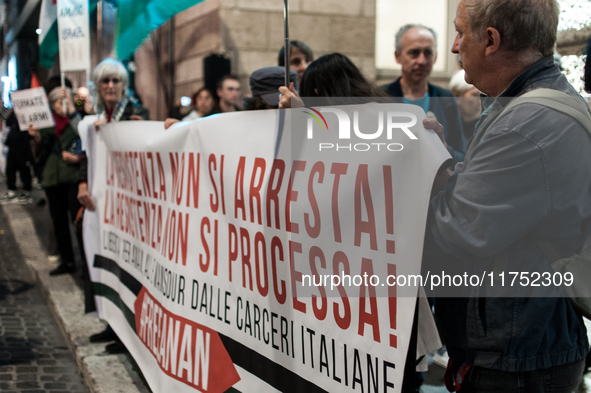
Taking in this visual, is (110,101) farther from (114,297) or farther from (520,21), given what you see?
(520,21)

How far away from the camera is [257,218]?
2.35 meters

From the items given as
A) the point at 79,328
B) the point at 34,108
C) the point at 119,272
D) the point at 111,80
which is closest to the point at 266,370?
the point at 119,272

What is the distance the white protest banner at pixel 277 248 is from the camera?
5.79ft

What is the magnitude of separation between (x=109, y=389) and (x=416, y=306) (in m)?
2.47

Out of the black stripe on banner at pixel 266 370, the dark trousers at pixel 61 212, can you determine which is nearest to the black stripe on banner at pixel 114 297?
the black stripe on banner at pixel 266 370

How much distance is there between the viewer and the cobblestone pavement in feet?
12.9

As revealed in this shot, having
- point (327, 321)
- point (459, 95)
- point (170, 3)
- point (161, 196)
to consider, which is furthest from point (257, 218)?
point (170, 3)

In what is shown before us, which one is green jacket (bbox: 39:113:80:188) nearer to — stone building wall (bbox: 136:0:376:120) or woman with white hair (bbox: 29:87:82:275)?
woman with white hair (bbox: 29:87:82:275)

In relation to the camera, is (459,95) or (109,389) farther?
(459,95)

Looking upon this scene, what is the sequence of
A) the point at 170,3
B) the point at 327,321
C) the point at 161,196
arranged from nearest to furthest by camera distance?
the point at 327,321
the point at 161,196
the point at 170,3

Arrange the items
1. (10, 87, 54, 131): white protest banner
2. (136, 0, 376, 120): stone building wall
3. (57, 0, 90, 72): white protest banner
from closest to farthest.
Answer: (57, 0, 90, 72): white protest banner, (10, 87, 54, 131): white protest banner, (136, 0, 376, 120): stone building wall

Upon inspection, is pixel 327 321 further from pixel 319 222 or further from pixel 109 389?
pixel 109 389

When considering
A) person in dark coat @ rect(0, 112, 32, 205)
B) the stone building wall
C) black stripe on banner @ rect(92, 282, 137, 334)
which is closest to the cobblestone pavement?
black stripe on banner @ rect(92, 282, 137, 334)

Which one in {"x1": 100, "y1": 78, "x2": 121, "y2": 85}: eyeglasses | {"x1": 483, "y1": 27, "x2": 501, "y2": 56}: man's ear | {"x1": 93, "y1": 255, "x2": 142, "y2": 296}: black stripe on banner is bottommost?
{"x1": 93, "y1": 255, "x2": 142, "y2": 296}: black stripe on banner
